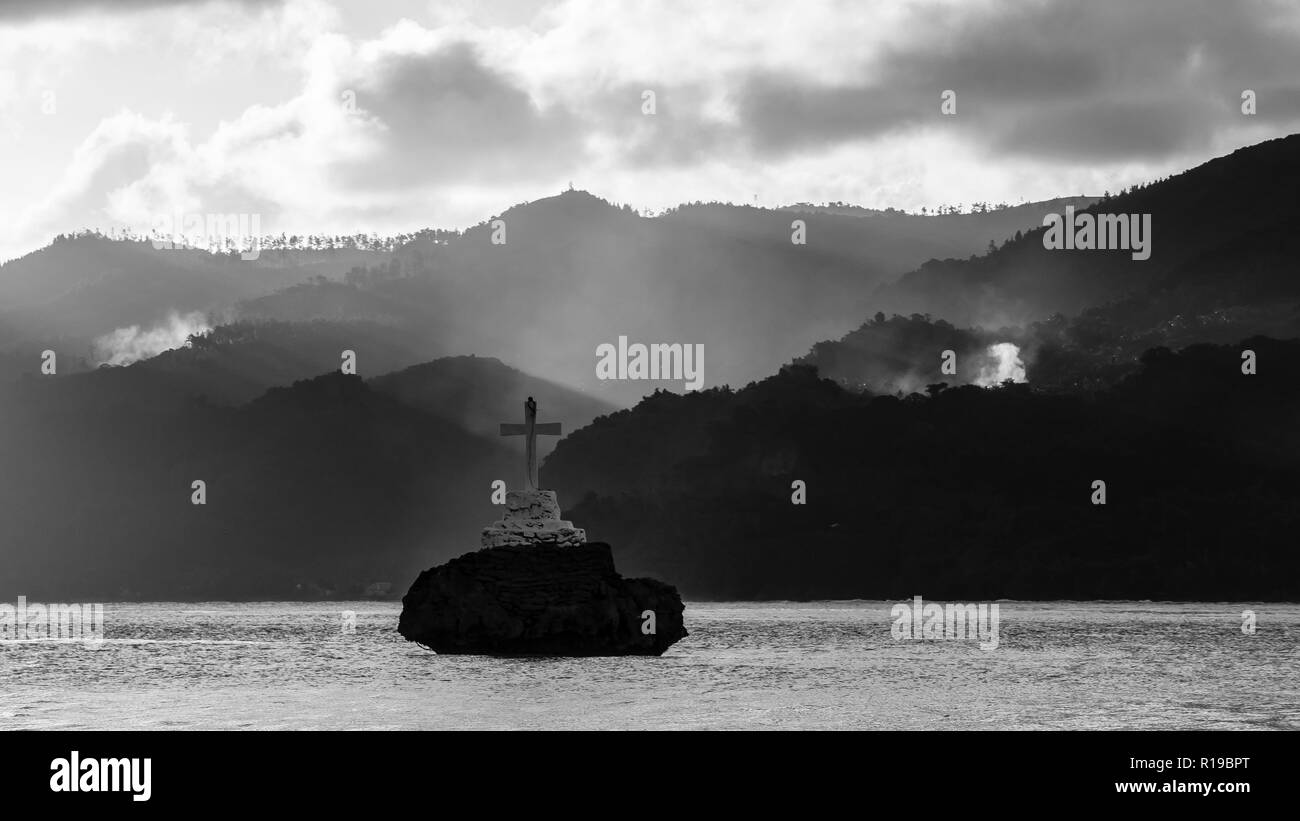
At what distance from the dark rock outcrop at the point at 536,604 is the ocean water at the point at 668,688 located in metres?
1.46

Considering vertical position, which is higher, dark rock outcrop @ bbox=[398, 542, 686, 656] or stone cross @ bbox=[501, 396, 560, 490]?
stone cross @ bbox=[501, 396, 560, 490]

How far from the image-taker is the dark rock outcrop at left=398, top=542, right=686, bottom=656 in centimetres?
9069

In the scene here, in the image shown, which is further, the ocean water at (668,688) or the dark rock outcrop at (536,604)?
the dark rock outcrop at (536,604)

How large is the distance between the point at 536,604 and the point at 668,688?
15634mm

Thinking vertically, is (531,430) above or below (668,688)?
above

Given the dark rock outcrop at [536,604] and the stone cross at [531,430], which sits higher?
the stone cross at [531,430]

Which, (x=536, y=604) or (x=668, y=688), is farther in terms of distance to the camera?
(x=536, y=604)

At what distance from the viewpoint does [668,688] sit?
78250mm

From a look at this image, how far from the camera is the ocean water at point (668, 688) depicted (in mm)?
62469

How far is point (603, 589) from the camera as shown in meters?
92.8

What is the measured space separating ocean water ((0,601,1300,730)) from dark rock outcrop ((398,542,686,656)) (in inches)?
57.4

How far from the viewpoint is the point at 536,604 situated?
301 feet
